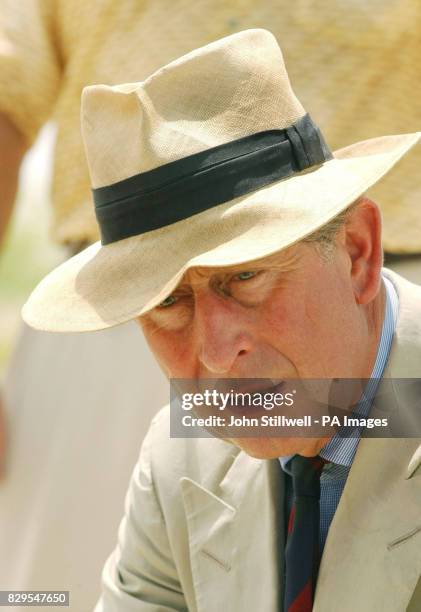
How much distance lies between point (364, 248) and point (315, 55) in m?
0.97

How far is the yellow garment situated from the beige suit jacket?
2.39ft

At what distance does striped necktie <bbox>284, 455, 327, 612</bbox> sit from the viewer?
230 centimetres

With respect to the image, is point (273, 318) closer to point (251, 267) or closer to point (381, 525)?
point (251, 267)

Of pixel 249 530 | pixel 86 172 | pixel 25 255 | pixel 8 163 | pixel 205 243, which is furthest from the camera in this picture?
pixel 25 255

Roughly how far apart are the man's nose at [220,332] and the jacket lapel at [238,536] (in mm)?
355

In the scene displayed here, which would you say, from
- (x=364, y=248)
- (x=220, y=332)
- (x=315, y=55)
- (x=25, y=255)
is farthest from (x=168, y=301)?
(x=25, y=255)

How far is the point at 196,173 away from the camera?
2.13 meters

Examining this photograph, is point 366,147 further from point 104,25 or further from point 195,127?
point 104,25

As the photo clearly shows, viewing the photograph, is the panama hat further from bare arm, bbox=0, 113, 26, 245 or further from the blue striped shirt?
bare arm, bbox=0, 113, 26, 245

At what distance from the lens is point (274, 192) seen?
6.95 ft

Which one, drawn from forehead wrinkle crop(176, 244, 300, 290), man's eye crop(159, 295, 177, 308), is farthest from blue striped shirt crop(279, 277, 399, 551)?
man's eye crop(159, 295, 177, 308)

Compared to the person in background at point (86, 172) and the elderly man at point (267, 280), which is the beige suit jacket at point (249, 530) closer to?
the elderly man at point (267, 280)

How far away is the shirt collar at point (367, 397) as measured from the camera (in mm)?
2314

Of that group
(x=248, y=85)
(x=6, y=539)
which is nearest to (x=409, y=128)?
(x=248, y=85)
